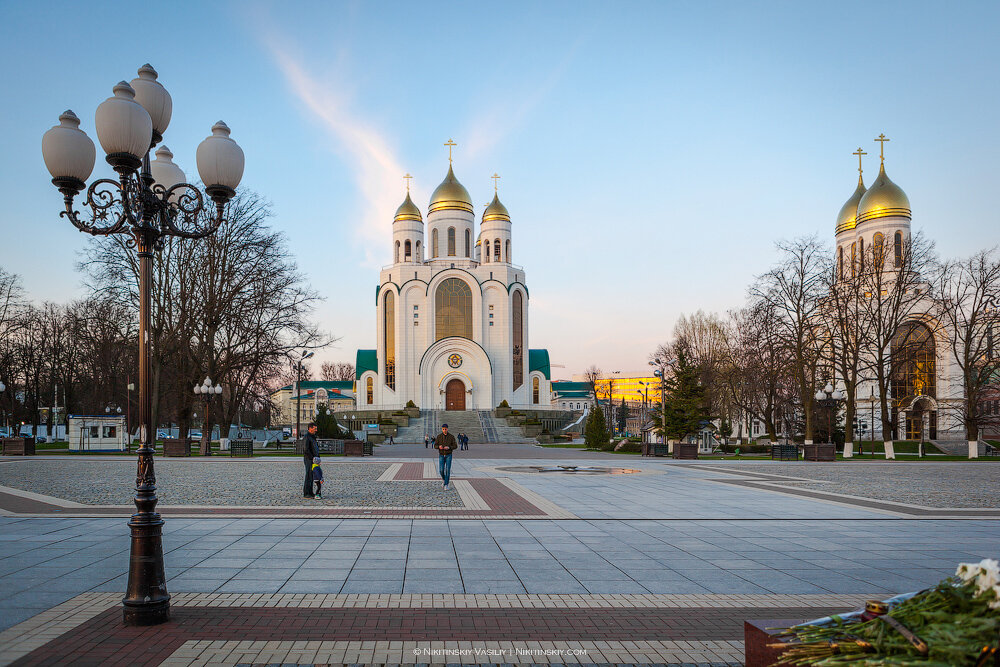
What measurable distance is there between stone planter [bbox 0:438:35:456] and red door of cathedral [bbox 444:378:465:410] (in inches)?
1611

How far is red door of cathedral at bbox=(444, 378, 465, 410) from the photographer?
6838cm

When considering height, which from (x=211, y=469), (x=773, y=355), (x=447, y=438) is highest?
(x=773, y=355)

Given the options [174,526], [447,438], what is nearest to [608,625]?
[174,526]

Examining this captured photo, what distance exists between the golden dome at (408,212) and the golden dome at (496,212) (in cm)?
732

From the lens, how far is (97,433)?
114 ft

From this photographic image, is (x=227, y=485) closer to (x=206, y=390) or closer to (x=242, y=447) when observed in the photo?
(x=206, y=390)

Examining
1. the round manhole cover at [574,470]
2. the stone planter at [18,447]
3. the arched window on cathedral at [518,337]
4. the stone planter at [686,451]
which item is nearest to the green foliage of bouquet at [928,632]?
the round manhole cover at [574,470]

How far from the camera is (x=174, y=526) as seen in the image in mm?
10109

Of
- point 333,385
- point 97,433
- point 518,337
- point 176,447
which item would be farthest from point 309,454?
point 333,385

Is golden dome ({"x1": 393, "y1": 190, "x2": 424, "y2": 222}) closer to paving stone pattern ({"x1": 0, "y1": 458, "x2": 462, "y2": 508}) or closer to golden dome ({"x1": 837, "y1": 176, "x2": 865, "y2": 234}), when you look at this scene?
golden dome ({"x1": 837, "y1": 176, "x2": 865, "y2": 234})

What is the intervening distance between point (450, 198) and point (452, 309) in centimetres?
1257

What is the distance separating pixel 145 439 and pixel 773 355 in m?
36.8

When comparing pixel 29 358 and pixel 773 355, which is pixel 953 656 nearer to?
pixel 773 355

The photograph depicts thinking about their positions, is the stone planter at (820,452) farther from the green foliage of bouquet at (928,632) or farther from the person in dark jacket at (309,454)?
the green foliage of bouquet at (928,632)
